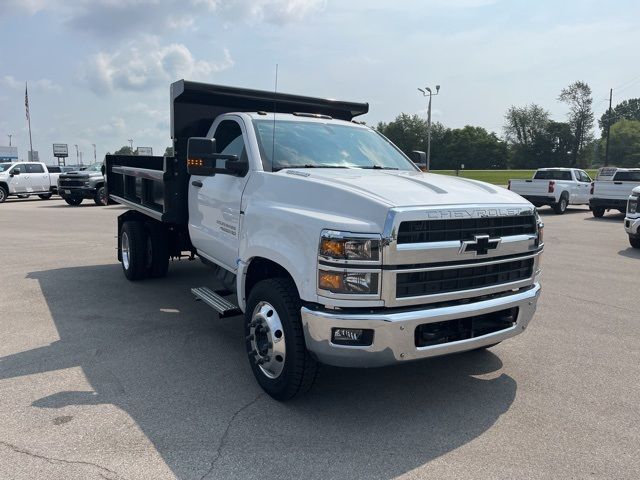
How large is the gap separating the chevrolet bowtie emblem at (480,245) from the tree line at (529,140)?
103633 millimetres

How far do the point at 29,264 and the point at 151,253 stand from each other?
295 cm

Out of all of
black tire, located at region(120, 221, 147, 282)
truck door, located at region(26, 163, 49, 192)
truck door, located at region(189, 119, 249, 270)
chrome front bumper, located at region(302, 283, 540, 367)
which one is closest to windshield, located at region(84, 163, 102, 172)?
truck door, located at region(26, 163, 49, 192)

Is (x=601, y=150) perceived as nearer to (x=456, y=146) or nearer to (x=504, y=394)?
(x=456, y=146)

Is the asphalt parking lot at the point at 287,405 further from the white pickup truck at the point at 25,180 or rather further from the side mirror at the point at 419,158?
the white pickup truck at the point at 25,180

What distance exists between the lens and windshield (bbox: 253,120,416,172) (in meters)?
4.64

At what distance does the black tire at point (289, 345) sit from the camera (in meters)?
3.59

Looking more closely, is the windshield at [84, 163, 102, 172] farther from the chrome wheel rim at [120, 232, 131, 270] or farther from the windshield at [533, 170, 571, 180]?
the windshield at [533, 170, 571, 180]

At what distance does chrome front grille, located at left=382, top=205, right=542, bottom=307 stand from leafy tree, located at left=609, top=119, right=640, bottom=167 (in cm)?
10526

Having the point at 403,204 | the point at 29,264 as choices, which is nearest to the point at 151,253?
the point at 29,264

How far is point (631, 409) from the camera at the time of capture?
12.6 ft

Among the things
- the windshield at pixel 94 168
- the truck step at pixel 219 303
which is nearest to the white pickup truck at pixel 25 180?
the windshield at pixel 94 168

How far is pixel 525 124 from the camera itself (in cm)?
11912

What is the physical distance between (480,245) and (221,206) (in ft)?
7.92

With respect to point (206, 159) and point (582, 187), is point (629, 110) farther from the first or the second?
point (206, 159)
